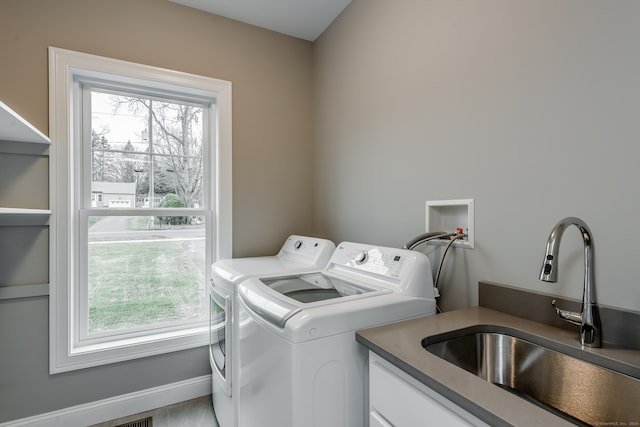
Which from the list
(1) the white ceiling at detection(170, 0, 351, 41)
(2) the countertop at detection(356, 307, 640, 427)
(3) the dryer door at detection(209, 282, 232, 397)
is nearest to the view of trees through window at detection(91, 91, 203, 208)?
(1) the white ceiling at detection(170, 0, 351, 41)

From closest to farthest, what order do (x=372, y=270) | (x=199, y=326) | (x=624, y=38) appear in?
(x=624, y=38)
(x=372, y=270)
(x=199, y=326)

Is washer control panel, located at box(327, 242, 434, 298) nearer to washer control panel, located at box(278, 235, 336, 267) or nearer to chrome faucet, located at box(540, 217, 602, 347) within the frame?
washer control panel, located at box(278, 235, 336, 267)

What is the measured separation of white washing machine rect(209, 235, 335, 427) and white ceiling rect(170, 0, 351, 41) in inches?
61.2

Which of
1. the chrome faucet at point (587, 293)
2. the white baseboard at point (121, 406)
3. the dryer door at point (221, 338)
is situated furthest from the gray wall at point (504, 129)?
the white baseboard at point (121, 406)

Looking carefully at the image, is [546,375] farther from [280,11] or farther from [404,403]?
[280,11]

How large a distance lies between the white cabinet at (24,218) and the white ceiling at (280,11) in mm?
1272

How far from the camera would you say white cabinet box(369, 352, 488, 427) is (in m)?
0.70

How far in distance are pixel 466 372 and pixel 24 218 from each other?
217cm

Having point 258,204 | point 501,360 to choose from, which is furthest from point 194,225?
point 501,360

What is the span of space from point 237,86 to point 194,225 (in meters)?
1.04

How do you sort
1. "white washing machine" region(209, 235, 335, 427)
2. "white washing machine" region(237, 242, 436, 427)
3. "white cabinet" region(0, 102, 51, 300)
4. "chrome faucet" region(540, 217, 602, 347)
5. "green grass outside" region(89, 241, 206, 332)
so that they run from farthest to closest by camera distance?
"green grass outside" region(89, 241, 206, 332) < "white cabinet" region(0, 102, 51, 300) < "white washing machine" region(209, 235, 335, 427) < "white washing machine" region(237, 242, 436, 427) < "chrome faucet" region(540, 217, 602, 347)

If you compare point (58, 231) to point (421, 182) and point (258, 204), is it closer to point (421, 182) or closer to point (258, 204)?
point (258, 204)

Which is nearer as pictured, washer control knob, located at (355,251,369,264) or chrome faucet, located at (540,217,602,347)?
chrome faucet, located at (540,217,602,347)

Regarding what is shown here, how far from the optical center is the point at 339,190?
2.21 m
